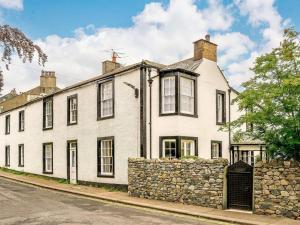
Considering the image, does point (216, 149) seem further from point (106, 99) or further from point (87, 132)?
point (87, 132)

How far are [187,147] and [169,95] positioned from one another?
291 cm

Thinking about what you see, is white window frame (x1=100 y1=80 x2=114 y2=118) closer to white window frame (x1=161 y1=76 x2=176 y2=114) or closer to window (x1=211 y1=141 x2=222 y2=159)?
white window frame (x1=161 y1=76 x2=176 y2=114)

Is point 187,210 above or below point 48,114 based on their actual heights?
below

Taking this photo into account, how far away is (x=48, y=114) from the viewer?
28.7m

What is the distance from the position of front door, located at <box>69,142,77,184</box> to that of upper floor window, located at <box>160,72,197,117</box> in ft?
25.5

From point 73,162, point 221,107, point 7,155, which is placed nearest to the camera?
point 221,107

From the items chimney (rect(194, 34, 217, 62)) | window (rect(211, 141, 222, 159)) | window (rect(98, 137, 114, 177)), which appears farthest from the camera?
window (rect(211, 141, 222, 159))

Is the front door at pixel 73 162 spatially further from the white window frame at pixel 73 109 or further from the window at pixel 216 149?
the window at pixel 216 149

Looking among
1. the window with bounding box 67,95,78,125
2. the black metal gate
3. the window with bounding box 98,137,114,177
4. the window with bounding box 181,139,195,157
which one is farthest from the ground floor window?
the window with bounding box 67,95,78,125

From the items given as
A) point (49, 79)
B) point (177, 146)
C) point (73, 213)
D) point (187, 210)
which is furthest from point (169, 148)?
point (49, 79)

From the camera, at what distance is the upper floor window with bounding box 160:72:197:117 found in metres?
19.9

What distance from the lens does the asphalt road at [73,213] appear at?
12.1 metres

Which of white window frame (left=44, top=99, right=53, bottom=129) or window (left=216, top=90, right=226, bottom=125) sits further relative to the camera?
white window frame (left=44, top=99, right=53, bottom=129)

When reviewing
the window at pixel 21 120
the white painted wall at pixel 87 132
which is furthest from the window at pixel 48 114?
the window at pixel 21 120
